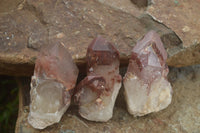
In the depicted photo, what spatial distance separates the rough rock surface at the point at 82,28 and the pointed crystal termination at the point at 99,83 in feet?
0.60

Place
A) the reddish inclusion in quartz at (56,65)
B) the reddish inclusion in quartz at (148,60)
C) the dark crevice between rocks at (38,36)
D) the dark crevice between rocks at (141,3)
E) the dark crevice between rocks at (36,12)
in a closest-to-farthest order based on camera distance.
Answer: the reddish inclusion in quartz at (56,65) < the reddish inclusion in quartz at (148,60) < the dark crevice between rocks at (38,36) < the dark crevice between rocks at (36,12) < the dark crevice between rocks at (141,3)

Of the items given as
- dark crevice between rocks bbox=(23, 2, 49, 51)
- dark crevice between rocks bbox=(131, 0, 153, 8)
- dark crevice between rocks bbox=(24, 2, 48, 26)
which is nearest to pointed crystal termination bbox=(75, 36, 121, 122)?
dark crevice between rocks bbox=(23, 2, 49, 51)

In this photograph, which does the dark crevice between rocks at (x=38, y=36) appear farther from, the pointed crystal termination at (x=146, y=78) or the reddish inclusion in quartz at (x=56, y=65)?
the pointed crystal termination at (x=146, y=78)

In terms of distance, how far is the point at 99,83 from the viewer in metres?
1.71

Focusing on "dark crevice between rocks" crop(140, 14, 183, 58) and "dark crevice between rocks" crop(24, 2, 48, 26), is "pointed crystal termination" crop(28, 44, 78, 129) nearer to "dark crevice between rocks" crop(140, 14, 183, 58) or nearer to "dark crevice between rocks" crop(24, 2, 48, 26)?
"dark crevice between rocks" crop(24, 2, 48, 26)

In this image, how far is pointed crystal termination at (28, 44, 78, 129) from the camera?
166cm

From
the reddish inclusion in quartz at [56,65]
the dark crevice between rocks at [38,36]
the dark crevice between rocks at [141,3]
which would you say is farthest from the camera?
the dark crevice between rocks at [141,3]

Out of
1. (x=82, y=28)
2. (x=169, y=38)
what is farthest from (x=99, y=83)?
(x=169, y=38)

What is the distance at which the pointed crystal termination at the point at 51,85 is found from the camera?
1.66 meters

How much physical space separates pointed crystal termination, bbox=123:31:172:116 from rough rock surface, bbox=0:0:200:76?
0.18m

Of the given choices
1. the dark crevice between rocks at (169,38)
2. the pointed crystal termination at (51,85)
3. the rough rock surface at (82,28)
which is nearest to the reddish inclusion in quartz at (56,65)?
the pointed crystal termination at (51,85)

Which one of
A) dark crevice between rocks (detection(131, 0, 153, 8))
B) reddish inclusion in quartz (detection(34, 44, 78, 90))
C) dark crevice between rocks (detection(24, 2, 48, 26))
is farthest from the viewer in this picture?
dark crevice between rocks (detection(131, 0, 153, 8))

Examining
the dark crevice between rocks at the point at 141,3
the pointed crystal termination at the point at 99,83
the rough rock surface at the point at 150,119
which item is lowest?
the rough rock surface at the point at 150,119

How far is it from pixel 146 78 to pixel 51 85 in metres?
0.56
